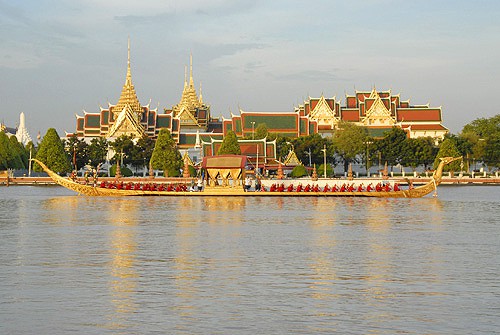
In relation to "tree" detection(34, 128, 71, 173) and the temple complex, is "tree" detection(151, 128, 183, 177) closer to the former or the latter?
"tree" detection(34, 128, 71, 173)

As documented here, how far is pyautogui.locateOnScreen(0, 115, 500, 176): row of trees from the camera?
297 ft

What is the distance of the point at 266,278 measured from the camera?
2064cm

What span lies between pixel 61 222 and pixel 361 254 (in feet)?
54.6

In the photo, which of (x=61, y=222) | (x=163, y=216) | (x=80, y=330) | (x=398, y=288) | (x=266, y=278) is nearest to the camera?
(x=80, y=330)

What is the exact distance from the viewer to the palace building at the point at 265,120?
366ft

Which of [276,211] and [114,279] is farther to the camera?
[276,211]

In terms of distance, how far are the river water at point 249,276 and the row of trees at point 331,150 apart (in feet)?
168

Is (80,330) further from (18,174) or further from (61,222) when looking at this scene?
(18,174)

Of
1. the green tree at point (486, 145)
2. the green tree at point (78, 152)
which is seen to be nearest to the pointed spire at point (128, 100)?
the green tree at point (78, 152)

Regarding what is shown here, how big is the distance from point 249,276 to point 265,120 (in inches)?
3641

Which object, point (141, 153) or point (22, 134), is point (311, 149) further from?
point (22, 134)

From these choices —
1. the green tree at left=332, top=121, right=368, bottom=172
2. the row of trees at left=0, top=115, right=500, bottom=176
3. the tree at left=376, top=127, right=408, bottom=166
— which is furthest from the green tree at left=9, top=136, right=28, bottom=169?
the tree at left=376, top=127, right=408, bottom=166

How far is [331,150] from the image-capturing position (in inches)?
3861

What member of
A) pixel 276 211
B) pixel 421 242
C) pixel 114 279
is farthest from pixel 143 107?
pixel 114 279
